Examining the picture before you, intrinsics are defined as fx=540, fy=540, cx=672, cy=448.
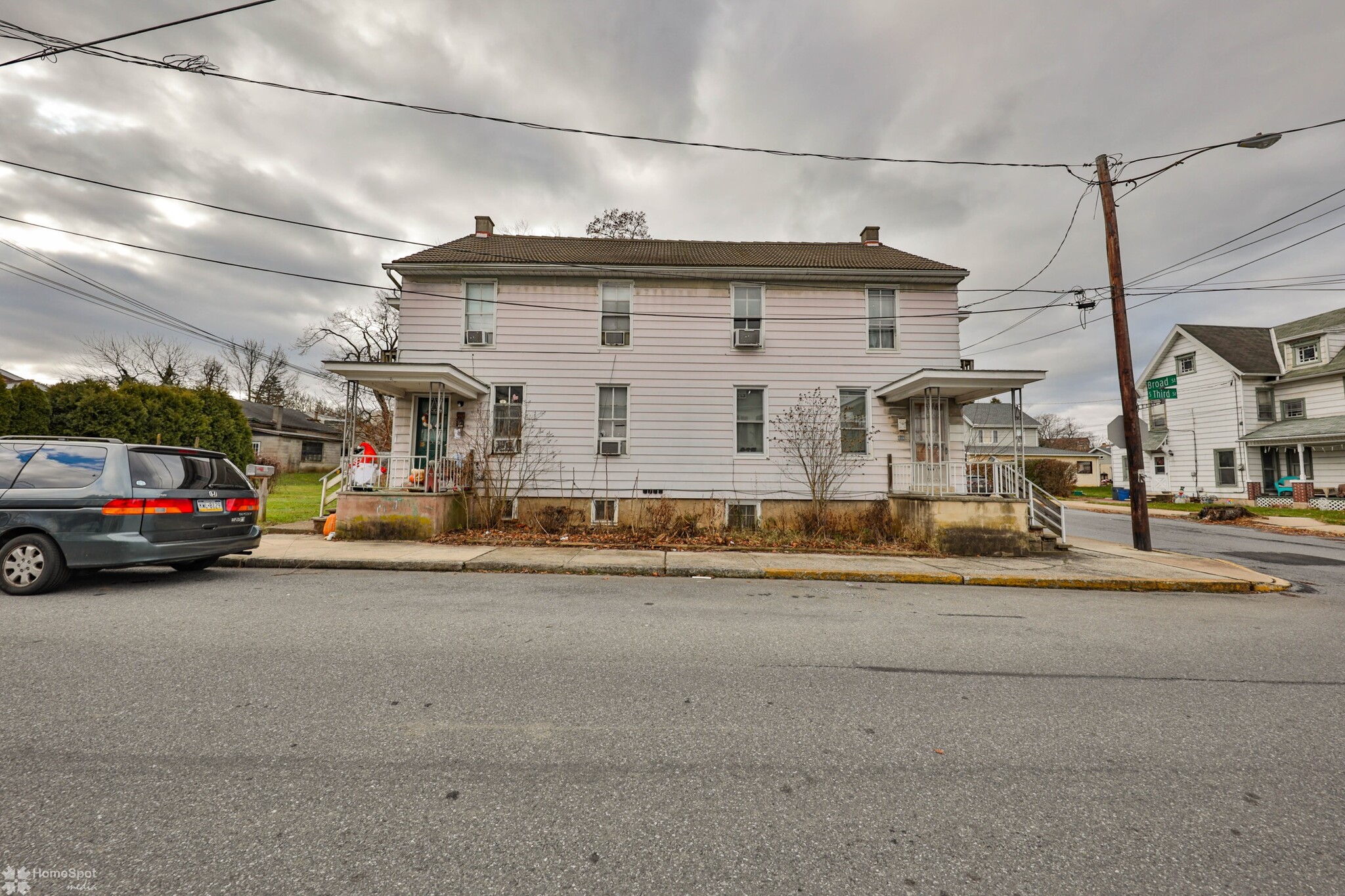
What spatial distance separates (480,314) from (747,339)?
21.2 ft

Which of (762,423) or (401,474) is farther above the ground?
(762,423)

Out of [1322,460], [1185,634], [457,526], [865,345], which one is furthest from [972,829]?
[1322,460]

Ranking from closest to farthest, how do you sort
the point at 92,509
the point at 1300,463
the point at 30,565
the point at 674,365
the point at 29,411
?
the point at 30,565 < the point at 92,509 < the point at 674,365 < the point at 29,411 < the point at 1300,463

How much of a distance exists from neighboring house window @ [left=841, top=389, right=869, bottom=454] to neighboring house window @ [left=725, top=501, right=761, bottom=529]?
2500mm

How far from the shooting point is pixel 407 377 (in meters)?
11.0

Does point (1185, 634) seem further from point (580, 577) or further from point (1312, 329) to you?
point (1312, 329)

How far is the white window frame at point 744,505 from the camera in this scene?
12.5 meters

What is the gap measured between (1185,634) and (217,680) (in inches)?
314

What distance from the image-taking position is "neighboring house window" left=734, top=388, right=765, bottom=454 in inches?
506

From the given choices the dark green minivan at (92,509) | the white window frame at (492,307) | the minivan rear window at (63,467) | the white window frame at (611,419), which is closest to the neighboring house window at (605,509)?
the white window frame at (611,419)

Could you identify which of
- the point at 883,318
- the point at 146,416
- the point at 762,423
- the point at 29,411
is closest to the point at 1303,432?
the point at 883,318

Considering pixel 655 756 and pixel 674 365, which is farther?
pixel 674 365

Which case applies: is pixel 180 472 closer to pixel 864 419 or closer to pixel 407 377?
pixel 407 377

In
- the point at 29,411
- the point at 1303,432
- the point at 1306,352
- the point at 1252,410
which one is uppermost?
the point at 1306,352
